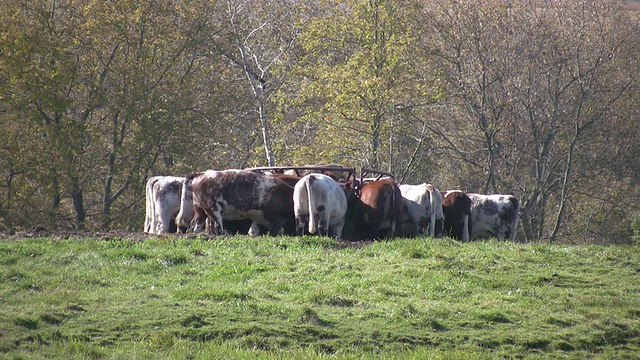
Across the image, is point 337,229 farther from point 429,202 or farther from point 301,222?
point 429,202

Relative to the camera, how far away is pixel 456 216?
25672mm

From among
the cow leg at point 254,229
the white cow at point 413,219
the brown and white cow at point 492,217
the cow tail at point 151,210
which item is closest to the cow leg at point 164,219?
the cow tail at point 151,210

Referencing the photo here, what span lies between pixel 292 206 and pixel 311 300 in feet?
27.0

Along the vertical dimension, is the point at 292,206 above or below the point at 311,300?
above

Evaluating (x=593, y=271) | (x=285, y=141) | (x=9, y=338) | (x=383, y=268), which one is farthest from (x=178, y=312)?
(x=285, y=141)

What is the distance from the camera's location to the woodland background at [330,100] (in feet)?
111

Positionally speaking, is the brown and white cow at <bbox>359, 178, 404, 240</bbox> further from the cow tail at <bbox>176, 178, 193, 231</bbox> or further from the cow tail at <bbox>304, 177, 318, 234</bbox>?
the cow tail at <bbox>176, 178, 193, 231</bbox>

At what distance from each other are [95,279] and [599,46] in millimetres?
30539

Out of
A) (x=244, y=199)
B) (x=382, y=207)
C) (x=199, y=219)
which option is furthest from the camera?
(x=382, y=207)

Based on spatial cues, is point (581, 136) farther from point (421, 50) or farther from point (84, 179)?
point (84, 179)

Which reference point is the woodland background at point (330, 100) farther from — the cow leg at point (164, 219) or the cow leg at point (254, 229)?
the cow leg at point (254, 229)

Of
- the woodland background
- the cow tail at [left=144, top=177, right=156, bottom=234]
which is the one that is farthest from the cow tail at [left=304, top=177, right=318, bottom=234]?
the woodland background

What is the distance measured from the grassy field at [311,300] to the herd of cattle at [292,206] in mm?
2767

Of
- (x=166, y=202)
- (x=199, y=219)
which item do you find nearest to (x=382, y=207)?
(x=199, y=219)
